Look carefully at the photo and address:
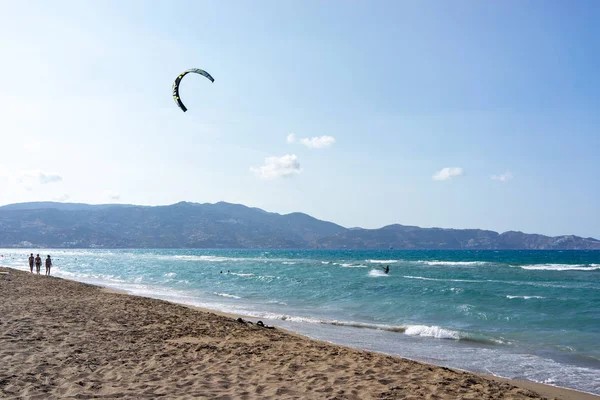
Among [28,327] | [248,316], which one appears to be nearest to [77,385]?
[28,327]

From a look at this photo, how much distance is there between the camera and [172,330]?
423 inches

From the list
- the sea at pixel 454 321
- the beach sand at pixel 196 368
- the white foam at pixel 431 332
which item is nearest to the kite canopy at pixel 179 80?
the beach sand at pixel 196 368

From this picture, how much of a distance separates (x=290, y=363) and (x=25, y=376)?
390 cm

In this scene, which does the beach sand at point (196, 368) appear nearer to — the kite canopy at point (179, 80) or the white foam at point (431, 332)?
the white foam at point (431, 332)

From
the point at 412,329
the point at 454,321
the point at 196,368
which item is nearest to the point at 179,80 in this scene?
the point at 196,368

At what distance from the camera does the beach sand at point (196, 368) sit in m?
6.23

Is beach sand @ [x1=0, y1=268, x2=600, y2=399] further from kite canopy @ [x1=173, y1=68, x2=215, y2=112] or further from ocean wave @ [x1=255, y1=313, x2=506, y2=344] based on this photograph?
kite canopy @ [x1=173, y1=68, x2=215, y2=112]

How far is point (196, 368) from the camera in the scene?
740cm

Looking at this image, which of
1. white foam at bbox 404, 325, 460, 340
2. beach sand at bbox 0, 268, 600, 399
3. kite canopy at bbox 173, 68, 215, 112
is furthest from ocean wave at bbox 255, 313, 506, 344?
kite canopy at bbox 173, 68, 215, 112

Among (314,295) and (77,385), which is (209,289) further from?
(77,385)

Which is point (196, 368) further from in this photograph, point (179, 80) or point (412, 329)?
point (179, 80)

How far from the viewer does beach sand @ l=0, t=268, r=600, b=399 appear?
6234 millimetres

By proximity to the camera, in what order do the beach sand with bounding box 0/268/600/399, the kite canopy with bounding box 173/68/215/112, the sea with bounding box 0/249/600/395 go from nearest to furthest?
the beach sand with bounding box 0/268/600/399 → the sea with bounding box 0/249/600/395 → the kite canopy with bounding box 173/68/215/112

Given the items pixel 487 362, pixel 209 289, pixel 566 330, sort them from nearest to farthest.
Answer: pixel 487 362 < pixel 566 330 < pixel 209 289
